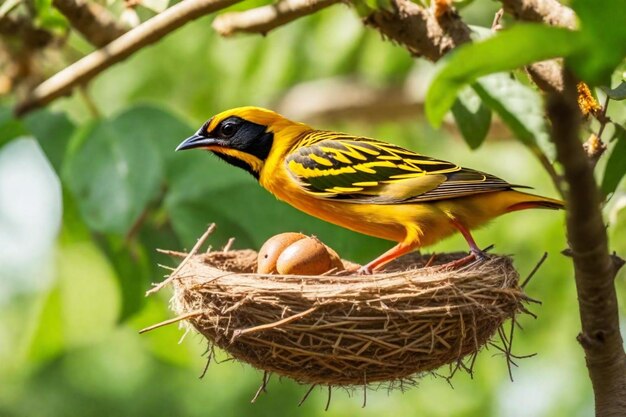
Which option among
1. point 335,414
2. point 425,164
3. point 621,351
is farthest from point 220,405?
point 621,351

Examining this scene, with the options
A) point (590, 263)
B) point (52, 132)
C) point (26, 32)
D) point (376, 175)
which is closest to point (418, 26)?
point (376, 175)

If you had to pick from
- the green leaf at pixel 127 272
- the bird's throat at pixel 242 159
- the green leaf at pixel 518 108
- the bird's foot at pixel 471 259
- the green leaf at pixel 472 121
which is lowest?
the green leaf at pixel 127 272

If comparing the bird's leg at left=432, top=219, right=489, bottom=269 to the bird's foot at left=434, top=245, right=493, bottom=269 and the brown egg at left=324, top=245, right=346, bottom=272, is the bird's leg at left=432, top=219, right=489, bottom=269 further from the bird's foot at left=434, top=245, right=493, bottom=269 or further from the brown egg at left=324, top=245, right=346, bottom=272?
the brown egg at left=324, top=245, right=346, bottom=272

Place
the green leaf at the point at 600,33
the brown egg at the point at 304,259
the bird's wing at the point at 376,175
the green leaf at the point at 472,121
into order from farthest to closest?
1. the brown egg at the point at 304,259
2. the bird's wing at the point at 376,175
3. the green leaf at the point at 472,121
4. the green leaf at the point at 600,33

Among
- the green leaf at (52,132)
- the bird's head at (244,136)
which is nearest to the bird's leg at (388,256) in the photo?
the bird's head at (244,136)

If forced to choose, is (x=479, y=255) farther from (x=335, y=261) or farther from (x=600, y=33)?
(x=600, y=33)

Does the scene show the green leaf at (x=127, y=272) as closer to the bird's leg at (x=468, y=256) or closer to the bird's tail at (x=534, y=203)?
the bird's leg at (x=468, y=256)

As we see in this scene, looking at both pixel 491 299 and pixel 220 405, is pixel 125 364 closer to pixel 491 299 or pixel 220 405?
pixel 220 405
